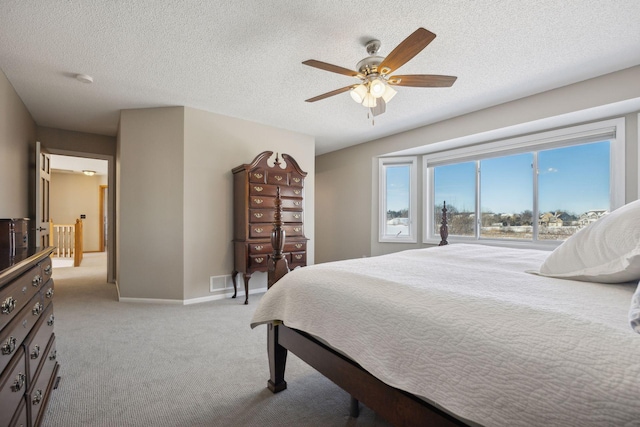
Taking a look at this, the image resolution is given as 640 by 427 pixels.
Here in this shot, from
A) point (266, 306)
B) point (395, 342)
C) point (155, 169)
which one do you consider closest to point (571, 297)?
point (395, 342)

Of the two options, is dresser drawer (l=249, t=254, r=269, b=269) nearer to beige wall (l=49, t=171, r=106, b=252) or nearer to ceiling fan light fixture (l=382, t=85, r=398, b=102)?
ceiling fan light fixture (l=382, t=85, r=398, b=102)

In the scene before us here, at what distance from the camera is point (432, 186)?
494 centimetres

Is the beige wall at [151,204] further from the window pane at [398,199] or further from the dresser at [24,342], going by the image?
the window pane at [398,199]

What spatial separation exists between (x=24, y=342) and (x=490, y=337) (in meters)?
1.75

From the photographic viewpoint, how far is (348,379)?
1280 mm

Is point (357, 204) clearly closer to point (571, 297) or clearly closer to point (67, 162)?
point (571, 297)

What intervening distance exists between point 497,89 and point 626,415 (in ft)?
10.9

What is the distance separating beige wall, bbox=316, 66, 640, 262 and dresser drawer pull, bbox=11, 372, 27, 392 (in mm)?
4430

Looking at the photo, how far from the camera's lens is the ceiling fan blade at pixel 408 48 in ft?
5.50

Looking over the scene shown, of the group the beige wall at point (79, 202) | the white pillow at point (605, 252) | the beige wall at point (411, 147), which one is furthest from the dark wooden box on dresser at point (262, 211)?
the beige wall at point (79, 202)

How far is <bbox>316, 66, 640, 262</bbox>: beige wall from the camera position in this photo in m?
2.89

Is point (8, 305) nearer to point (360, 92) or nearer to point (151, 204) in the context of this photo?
point (360, 92)

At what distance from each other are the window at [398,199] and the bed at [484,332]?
134 inches

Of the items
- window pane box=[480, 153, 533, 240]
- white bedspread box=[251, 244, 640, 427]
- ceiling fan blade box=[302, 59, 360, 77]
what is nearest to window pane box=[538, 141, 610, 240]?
window pane box=[480, 153, 533, 240]
